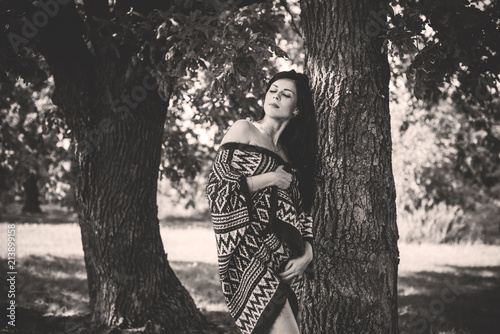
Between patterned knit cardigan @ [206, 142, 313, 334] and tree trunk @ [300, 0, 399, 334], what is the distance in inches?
15.9

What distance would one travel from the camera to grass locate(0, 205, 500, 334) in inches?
233

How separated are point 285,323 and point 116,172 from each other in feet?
9.33

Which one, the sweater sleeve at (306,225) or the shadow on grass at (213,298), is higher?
the sweater sleeve at (306,225)

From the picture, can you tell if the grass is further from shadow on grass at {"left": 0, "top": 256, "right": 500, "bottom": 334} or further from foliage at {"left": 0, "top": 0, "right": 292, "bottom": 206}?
foliage at {"left": 0, "top": 0, "right": 292, "bottom": 206}

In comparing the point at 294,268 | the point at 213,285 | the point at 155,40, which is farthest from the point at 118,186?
the point at 213,285

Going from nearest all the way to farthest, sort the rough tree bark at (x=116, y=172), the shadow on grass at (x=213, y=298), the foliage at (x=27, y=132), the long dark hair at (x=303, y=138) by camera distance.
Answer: the long dark hair at (x=303, y=138) → the rough tree bark at (x=116, y=172) → the shadow on grass at (x=213, y=298) → the foliage at (x=27, y=132)

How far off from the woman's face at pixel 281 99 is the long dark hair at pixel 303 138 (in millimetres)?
46

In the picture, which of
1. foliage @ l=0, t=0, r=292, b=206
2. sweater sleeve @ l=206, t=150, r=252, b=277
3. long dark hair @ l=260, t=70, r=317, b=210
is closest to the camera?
sweater sleeve @ l=206, t=150, r=252, b=277

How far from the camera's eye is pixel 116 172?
5.13 m

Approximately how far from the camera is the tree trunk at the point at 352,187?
3359 mm

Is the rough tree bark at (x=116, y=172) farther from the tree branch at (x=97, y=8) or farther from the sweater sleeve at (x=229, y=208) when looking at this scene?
the sweater sleeve at (x=229, y=208)

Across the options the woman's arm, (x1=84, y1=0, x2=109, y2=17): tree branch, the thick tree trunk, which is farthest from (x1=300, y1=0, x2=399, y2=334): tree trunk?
(x1=84, y1=0, x2=109, y2=17): tree branch

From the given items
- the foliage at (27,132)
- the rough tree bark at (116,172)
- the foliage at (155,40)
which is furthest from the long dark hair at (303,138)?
the foliage at (27,132)

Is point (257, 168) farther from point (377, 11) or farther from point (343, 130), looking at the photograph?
point (377, 11)
